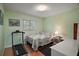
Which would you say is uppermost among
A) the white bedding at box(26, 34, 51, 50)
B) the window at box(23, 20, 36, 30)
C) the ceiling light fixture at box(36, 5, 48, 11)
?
the ceiling light fixture at box(36, 5, 48, 11)

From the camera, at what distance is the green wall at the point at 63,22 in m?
1.19

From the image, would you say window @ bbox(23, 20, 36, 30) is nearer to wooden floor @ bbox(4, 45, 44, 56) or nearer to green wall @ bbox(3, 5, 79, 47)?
green wall @ bbox(3, 5, 79, 47)

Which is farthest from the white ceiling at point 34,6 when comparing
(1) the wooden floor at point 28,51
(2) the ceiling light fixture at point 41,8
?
(1) the wooden floor at point 28,51

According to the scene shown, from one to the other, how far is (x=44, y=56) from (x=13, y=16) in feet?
2.71

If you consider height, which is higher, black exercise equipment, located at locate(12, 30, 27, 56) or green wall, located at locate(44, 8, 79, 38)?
green wall, located at locate(44, 8, 79, 38)

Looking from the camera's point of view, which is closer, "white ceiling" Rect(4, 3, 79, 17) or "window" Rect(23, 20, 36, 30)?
"white ceiling" Rect(4, 3, 79, 17)

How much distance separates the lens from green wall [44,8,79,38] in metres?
1.19

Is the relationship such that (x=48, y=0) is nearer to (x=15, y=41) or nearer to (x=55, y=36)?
(x=55, y=36)

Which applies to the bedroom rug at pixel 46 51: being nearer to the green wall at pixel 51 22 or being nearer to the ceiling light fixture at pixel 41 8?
the green wall at pixel 51 22

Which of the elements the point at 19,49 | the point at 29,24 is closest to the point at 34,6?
the point at 29,24

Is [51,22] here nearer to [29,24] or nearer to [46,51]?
[29,24]

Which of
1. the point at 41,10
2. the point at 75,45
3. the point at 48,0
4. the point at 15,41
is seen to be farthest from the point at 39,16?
the point at 75,45

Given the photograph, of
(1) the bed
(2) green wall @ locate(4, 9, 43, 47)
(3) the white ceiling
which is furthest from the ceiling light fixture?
(1) the bed

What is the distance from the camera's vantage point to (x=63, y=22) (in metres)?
1.29
